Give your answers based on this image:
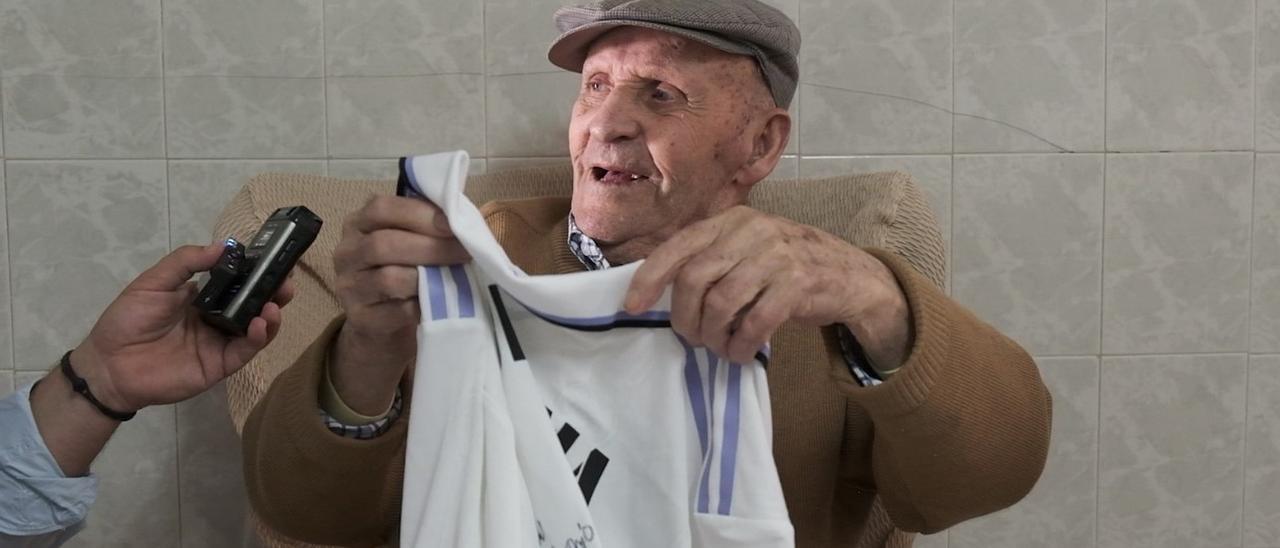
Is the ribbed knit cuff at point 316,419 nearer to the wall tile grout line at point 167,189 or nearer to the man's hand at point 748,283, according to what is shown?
the man's hand at point 748,283

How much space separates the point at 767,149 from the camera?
1.43 meters

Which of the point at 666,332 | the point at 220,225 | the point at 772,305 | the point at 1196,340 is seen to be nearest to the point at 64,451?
the point at 220,225

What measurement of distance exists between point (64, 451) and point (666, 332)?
60 centimetres

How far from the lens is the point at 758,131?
55.1 inches

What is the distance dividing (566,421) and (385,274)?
211 mm

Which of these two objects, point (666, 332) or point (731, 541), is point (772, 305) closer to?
point (666, 332)

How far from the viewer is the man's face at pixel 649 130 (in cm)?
131

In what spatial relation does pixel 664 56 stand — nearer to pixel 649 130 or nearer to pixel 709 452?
pixel 649 130

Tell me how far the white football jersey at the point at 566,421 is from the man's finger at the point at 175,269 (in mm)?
254

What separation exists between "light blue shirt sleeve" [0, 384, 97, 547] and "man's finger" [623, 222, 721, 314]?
59 cm

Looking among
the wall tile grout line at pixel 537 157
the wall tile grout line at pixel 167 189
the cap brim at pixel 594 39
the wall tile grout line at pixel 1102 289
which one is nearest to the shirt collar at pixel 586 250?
the cap brim at pixel 594 39

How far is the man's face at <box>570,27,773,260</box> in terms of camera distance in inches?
51.6

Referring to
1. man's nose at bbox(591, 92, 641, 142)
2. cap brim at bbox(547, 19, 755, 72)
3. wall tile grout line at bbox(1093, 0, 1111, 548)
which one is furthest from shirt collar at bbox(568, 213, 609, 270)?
wall tile grout line at bbox(1093, 0, 1111, 548)

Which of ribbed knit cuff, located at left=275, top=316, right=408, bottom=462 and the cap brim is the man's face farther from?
ribbed knit cuff, located at left=275, top=316, right=408, bottom=462
